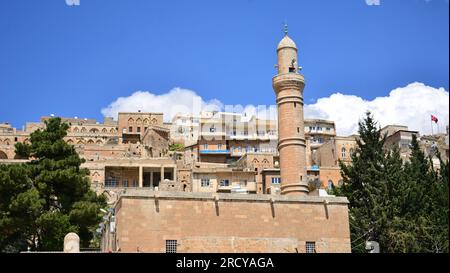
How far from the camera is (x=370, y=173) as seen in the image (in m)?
35.0

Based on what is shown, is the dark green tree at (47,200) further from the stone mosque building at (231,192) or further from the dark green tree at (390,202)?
the dark green tree at (390,202)

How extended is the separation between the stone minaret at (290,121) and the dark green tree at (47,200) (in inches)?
402

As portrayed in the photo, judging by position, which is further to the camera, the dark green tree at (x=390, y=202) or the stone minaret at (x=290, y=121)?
the stone minaret at (x=290, y=121)

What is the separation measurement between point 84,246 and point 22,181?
4692 mm

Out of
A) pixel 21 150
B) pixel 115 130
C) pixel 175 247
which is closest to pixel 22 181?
pixel 21 150

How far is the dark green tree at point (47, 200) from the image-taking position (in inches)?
1272

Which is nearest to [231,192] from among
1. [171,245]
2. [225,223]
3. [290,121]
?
[290,121]

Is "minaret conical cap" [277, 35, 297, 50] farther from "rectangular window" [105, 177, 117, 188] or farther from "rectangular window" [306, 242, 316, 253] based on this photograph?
"rectangular window" [105, 177, 117, 188]

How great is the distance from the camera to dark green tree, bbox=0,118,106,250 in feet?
106

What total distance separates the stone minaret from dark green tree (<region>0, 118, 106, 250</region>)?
10.2m

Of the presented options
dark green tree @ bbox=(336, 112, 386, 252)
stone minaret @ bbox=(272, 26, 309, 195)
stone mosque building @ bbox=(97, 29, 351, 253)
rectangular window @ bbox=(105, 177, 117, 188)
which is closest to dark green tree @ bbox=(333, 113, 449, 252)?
dark green tree @ bbox=(336, 112, 386, 252)

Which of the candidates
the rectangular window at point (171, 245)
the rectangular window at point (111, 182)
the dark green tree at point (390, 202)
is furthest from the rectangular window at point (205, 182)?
the rectangular window at point (171, 245)

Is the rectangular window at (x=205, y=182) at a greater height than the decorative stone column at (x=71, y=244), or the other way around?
the rectangular window at (x=205, y=182)

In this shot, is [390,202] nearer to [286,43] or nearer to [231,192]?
[231,192]
